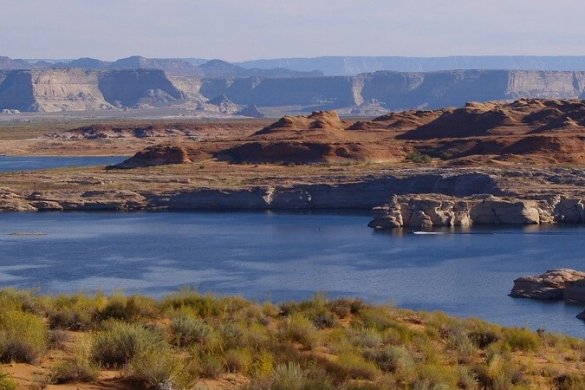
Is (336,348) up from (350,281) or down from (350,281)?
up

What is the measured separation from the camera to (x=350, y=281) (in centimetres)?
3816

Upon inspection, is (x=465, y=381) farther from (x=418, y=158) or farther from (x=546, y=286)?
(x=418, y=158)

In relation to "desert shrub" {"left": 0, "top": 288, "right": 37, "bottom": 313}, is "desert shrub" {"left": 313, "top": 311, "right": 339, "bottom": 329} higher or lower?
lower

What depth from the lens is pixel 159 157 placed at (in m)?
87.4

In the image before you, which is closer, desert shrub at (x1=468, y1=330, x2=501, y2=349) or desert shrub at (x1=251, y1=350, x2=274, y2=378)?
desert shrub at (x1=251, y1=350, x2=274, y2=378)

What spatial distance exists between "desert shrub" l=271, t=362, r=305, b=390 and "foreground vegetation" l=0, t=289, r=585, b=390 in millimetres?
12

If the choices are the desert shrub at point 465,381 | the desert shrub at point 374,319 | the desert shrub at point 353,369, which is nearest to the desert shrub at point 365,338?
the desert shrub at point 374,319

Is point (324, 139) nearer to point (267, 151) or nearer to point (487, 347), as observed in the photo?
point (267, 151)

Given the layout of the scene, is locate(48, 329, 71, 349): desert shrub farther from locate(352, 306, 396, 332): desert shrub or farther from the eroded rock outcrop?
the eroded rock outcrop

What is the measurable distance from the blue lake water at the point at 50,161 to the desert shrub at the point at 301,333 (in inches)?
3261

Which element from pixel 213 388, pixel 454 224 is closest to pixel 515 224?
pixel 454 224

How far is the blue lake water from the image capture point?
320 ft

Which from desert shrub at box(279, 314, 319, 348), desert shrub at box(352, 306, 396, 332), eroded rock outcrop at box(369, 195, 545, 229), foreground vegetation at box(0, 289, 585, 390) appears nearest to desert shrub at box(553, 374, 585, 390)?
foreground vegetation at box(0, 289, 585, 390)

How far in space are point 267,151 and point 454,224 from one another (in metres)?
28.4
